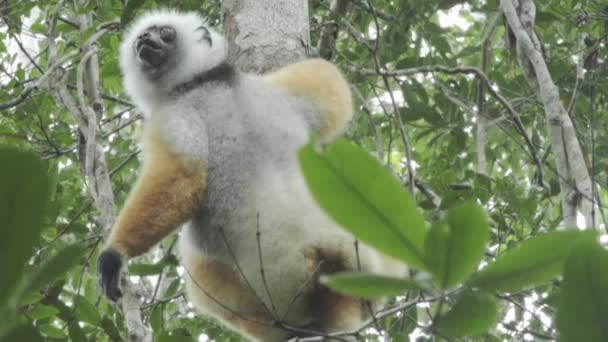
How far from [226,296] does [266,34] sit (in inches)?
57.0

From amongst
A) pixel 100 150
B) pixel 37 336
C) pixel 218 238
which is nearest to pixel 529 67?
pixel 218 238

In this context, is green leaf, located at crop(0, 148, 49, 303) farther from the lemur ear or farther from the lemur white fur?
the lemur ear

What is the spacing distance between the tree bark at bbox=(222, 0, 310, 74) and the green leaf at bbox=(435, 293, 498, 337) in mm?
3124

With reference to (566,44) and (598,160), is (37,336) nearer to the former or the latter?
(598,160)

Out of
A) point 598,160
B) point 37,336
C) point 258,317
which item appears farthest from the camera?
point 598,160

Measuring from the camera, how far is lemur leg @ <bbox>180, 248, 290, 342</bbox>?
3.41 m

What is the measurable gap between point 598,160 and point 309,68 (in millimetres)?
2511

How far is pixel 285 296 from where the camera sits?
3205 mm

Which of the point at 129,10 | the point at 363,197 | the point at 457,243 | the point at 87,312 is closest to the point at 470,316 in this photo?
the point at 457,243

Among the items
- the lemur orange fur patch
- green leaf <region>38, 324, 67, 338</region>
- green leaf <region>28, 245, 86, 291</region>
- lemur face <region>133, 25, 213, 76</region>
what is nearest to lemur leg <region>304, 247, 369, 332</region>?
the lemur orange fur patch

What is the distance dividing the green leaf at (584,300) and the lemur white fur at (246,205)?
2.15 meters

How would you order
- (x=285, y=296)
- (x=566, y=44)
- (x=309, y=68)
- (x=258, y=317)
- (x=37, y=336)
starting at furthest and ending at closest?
(x=566, y=44) < (x=309, y=68) < (x=258, y=317) < (x=285, y=296) < (x=37, y=336)

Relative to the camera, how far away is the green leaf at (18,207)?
2.54 ft

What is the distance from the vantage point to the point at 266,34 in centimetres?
397
